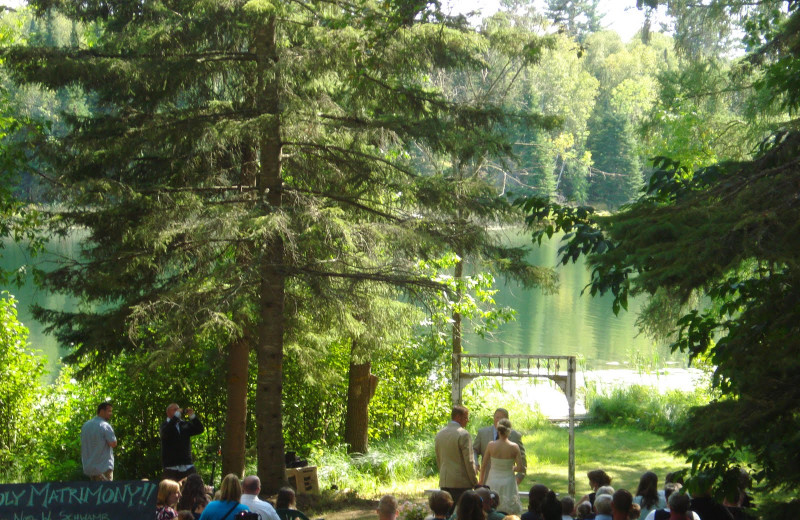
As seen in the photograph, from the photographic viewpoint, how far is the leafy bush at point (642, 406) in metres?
15.9

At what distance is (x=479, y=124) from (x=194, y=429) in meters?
4.56

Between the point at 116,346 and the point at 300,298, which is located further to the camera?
the point at 300,298

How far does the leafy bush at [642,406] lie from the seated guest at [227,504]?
11.7 meters

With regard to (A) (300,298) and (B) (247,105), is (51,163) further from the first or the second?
(A) (300,298)

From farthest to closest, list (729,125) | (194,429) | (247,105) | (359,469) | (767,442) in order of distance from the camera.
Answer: (729,125) → (359,469) → (247,105) → (194,429) → (767,442)

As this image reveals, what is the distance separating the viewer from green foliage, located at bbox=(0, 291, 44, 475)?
11742 mm

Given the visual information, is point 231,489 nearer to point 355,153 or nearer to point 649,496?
point 649,496

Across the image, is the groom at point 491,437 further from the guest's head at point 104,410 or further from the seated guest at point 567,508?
the guest's head at point 104,410

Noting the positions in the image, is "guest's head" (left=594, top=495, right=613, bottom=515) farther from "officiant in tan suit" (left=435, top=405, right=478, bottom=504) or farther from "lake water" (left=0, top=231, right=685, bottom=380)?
"lake water" (left=0, top=231, right=685, bottom=380)

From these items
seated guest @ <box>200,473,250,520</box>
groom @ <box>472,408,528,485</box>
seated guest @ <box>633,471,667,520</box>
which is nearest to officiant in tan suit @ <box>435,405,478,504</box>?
groom @ <box>472,408,528,485</box>

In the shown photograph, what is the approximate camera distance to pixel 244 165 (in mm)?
10516

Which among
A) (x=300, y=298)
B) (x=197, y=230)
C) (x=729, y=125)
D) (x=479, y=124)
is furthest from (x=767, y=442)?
(x=729, y=125)

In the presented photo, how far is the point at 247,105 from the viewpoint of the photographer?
32.7ft

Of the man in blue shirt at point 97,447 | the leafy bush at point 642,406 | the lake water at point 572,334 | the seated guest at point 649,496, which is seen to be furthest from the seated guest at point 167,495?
the lake water at point 572,334
